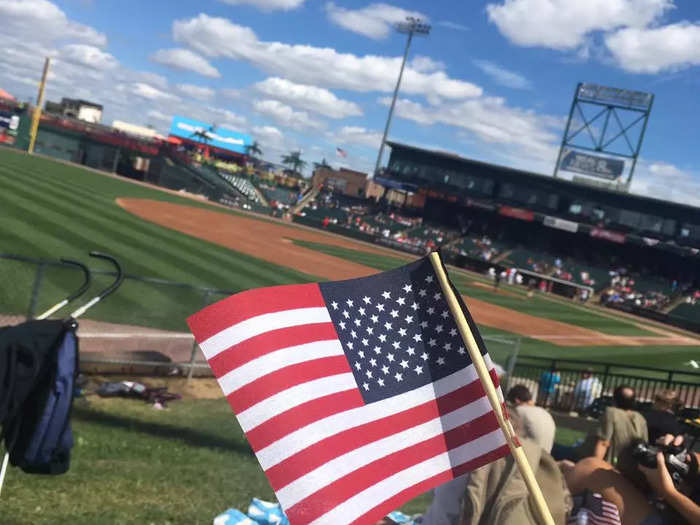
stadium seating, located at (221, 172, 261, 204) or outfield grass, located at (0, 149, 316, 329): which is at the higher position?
stadium seating, located at (221, 172, 261, 204)

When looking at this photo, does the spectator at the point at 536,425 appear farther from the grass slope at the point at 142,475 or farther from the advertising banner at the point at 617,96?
the advertising banner at the point at 617,96

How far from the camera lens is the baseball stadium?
21.7ft

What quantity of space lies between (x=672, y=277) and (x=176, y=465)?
163ft

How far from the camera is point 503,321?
27.0 meters

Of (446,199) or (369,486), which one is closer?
(369,486)

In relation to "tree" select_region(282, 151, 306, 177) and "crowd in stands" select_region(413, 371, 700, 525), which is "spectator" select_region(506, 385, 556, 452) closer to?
"crowd in stands" select_region(413, 371, 700, 525)

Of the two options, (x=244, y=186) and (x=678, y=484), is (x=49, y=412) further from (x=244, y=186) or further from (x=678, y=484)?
(x=244, y=186)

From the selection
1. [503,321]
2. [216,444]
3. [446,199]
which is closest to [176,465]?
[216,444]

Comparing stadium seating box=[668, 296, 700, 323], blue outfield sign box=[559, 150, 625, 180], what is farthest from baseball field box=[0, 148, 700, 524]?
blue outfield sign box=[559, 150, 625, 180]

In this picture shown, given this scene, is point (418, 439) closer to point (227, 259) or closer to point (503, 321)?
point (227, 259)

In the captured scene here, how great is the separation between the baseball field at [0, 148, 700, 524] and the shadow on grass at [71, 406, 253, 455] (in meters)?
0.03

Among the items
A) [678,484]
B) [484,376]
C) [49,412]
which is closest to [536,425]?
[678,484]

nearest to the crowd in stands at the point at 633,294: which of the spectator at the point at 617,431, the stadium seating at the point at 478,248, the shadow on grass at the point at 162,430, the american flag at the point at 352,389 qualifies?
the stadium seating at the point at 478,248

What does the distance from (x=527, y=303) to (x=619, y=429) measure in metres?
32.0
